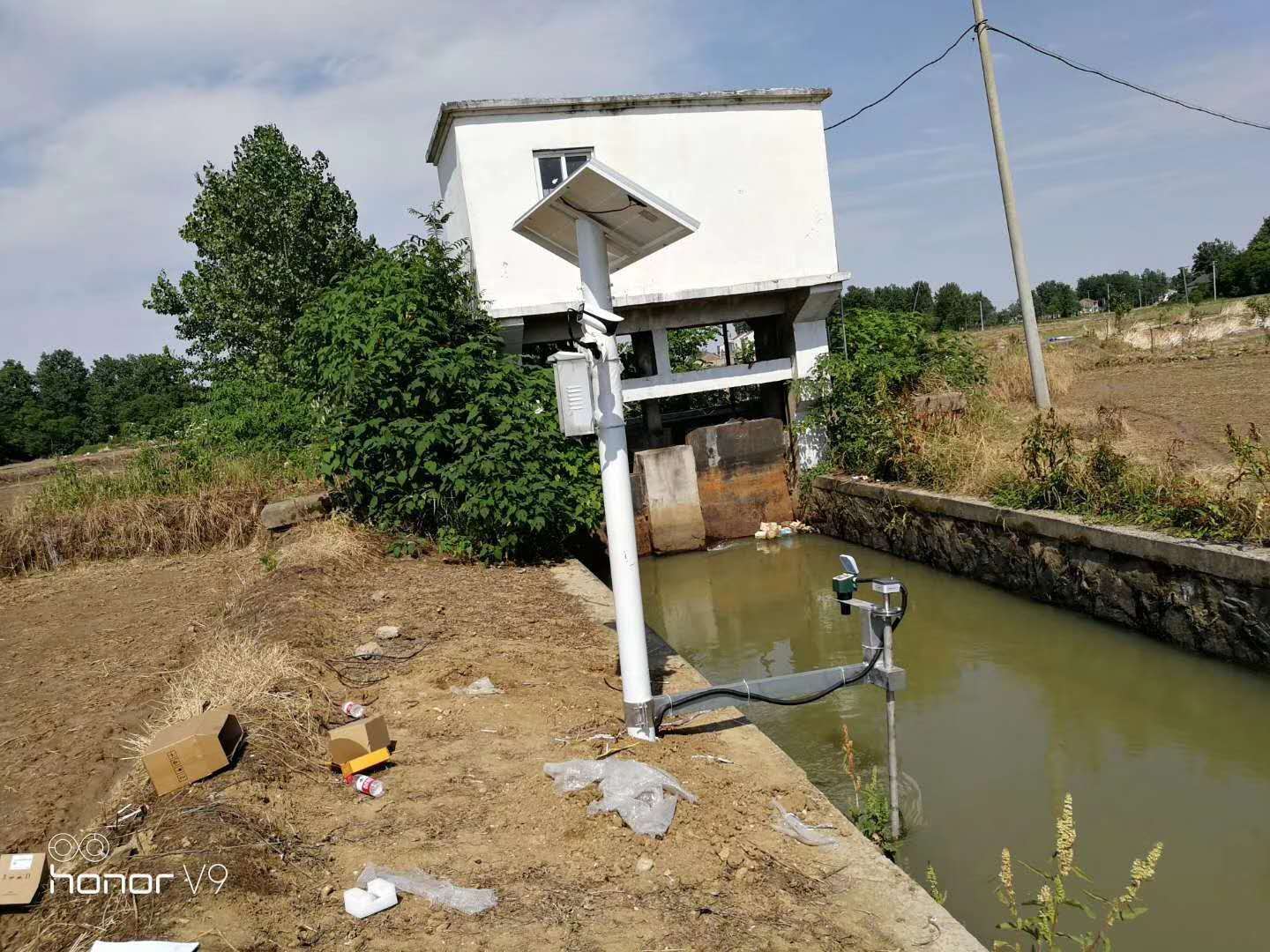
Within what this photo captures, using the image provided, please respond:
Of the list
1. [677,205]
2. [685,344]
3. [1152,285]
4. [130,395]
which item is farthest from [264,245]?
[1152,285]

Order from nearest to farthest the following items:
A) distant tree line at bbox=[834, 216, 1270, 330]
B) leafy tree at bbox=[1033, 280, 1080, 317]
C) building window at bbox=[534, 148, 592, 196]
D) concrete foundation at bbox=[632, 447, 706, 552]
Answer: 1. building window at bbox=[534, 148, 592, 196]
2. concrete foundation at bbox=[632, 447, 706, 552]
3. distant tree line at bbox=[834, 216, 1270, 330]
4. leafy tree at bbox=[1033, 280, 1080, 317]

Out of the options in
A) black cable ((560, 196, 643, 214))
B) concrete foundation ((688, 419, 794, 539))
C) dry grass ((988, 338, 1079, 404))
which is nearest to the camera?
black cable ((560, 196, 643, 214))

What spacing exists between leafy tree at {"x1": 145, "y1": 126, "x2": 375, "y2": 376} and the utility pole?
52.7ft

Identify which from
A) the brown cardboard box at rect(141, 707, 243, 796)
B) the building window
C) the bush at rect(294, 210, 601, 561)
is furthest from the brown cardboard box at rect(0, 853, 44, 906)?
the building window

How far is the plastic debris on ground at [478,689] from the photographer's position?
17.0 ft

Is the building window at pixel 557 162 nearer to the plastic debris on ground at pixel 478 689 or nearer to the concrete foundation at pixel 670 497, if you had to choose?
the concrete foundation at pixel 670 497

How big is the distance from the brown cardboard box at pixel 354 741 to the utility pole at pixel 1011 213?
10.4m

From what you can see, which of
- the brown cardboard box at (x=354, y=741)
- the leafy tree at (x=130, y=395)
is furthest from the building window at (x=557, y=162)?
the leafy tree at (x=130, y=395)

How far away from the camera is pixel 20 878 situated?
9.96 feet

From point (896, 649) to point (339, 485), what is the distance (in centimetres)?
621

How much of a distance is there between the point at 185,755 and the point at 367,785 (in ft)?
2.49

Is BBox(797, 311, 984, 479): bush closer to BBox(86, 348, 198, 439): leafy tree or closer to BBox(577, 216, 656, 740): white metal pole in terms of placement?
BBox(577, 216, 656, 740): white metal pole

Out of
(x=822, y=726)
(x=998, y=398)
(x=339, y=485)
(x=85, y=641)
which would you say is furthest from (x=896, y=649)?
(x=998, y=398)

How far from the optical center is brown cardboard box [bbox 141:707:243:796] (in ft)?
12.2
